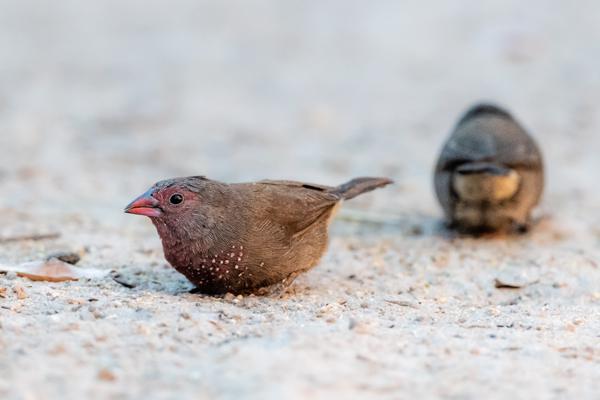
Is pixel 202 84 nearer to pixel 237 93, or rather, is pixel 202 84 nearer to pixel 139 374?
pixel 237 93

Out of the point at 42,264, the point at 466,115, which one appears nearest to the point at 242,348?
the point at 42,264

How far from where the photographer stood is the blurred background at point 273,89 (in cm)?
830

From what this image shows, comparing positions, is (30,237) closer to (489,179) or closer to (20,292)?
(20,292)

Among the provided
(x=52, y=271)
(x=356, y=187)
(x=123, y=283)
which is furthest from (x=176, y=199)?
(x=356, y=187)

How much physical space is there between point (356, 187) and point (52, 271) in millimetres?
1748

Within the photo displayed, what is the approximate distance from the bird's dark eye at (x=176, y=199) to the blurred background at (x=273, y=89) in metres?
2.30

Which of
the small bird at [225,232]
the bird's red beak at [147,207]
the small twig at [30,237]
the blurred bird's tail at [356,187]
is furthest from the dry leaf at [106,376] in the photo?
the small twig at [30,237]

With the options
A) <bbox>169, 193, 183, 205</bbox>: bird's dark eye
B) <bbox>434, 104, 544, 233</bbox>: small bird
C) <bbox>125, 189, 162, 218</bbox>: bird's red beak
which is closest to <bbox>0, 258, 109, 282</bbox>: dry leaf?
<bbox>125, 189, 162, 218</bbox>: bird's red beak

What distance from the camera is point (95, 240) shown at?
5762 millimetres

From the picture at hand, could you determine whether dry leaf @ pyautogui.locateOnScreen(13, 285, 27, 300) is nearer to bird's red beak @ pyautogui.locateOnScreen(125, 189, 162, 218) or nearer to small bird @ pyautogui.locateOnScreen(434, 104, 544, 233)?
bird's red beak @ pyautogui.locateOnScreen(125, 189, 162, 218)

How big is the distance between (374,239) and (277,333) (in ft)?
9.10

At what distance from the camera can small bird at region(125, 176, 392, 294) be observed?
444 cm

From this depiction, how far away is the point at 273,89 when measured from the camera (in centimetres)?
1060

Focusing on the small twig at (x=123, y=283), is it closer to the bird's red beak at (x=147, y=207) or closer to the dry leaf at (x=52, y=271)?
the dry leaf at (x=52, y=271)
